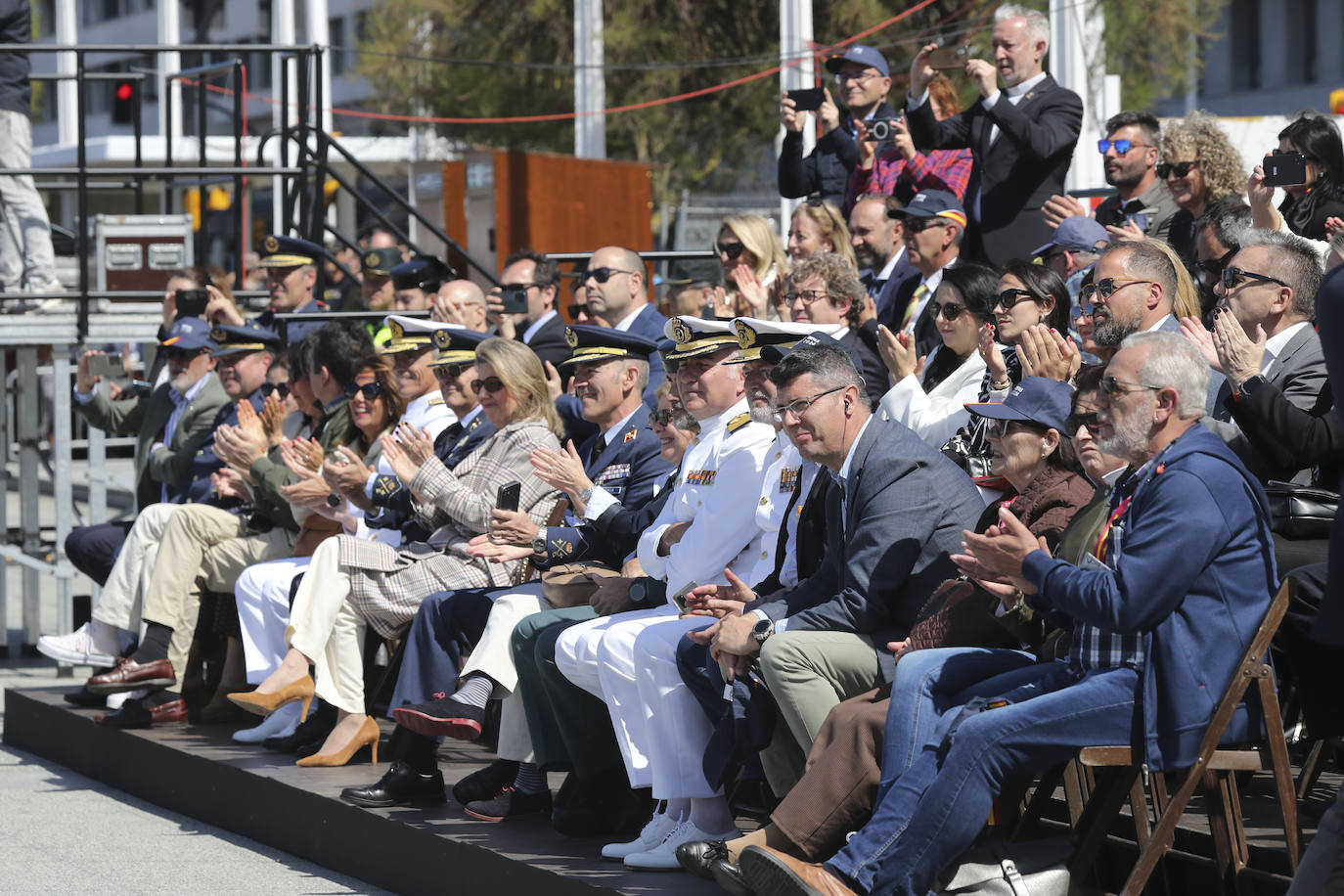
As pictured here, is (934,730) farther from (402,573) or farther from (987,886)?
(402,573)

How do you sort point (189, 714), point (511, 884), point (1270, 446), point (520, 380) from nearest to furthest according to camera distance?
point (1270, 446) < point (511, 884) < point (520, 380) < point (189, 714)

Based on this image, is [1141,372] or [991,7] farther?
[991,7]

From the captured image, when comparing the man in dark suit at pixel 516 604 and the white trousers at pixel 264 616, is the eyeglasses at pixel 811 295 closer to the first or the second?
the man in dark suit at pixel 516 604

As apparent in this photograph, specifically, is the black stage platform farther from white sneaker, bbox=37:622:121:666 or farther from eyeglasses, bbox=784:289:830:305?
eyeglasses, bbox=784:289:830:305

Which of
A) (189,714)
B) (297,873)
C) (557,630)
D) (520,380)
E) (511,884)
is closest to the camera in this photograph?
(511,884)

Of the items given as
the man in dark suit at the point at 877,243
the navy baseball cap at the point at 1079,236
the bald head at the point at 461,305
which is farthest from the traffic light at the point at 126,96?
the navy baseball cap at the point at 1079,236

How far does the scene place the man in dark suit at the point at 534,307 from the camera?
986 centimetres

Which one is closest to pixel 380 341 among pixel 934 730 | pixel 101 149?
pixel 934 730

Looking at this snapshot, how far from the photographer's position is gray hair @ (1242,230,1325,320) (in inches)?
240

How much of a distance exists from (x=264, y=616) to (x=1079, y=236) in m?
3.93

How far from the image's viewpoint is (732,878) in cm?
538

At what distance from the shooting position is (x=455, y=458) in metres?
8.15

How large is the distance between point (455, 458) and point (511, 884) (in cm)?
244

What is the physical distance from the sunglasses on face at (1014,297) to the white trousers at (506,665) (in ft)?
6.55
